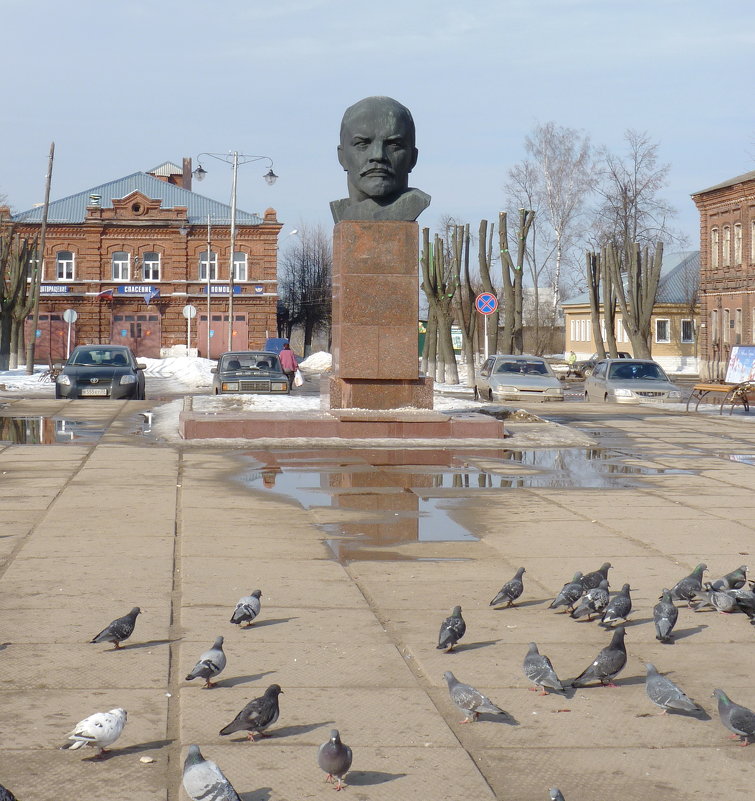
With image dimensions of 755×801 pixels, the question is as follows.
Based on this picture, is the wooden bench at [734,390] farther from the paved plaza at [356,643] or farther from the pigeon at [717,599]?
the pigeon at [717,599]

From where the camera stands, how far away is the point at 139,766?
15.1ft

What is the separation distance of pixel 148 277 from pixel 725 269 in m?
34.3

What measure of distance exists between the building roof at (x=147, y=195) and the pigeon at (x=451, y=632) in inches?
2711

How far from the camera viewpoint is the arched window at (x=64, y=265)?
7325cm

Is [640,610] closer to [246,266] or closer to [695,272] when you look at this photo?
[246,266]

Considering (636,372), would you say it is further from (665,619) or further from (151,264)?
(151,264)

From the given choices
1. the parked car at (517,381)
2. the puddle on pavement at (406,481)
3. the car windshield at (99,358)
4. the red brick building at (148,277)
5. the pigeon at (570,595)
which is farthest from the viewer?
the red brick building at (148,277)

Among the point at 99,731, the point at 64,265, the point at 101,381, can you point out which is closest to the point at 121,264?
the point at 64,265

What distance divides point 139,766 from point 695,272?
77.8 metres

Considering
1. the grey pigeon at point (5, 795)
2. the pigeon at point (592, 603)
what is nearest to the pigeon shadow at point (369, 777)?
the grey pigeon at point (5, 795)

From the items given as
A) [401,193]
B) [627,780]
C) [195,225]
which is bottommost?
[627,780]

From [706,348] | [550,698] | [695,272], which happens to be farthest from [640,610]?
[695,272]

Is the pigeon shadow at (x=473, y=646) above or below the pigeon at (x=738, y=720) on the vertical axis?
below

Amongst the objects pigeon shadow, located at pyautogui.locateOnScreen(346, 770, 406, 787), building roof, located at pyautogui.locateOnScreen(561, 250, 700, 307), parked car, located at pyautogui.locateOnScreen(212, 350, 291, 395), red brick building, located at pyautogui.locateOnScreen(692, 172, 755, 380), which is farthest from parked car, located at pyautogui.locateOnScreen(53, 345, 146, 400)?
building roof, located at pyautogui.locateOnScreen(561, 250, 700, 307)
